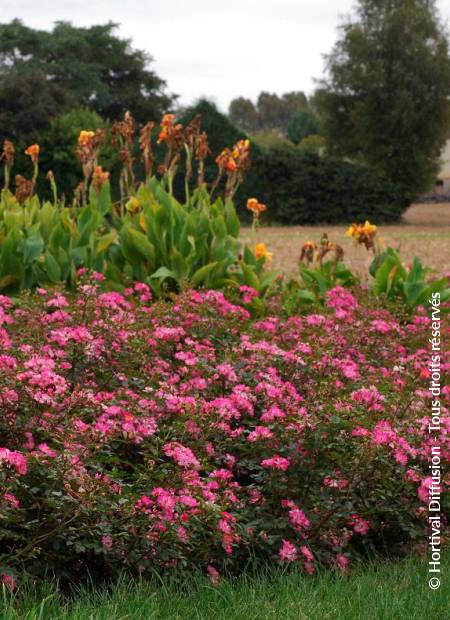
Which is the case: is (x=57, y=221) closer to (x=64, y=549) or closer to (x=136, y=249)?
(x=136, y=249)

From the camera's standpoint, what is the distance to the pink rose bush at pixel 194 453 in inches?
102

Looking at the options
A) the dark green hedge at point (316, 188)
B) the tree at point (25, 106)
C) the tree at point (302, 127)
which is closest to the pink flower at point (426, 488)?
the dark green hedge at point (316, 188)

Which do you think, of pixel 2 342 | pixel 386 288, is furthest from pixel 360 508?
pixel 386 288

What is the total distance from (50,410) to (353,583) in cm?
104

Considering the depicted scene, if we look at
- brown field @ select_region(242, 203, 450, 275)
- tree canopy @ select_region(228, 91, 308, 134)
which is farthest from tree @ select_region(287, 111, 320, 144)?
brown field @ select_region(242, 203, 450, 275)

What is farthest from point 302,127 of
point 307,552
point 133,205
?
point 307,552

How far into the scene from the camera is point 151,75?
48531 mm

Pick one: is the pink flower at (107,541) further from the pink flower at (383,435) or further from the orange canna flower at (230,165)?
the orange canna flower at (230,165)

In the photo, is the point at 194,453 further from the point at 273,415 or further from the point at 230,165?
the point at 230,165

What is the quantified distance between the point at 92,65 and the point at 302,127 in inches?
1678

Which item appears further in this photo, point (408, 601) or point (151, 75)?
point (151, 75)

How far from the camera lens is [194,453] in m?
3.02

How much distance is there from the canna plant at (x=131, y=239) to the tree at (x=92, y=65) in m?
39.0

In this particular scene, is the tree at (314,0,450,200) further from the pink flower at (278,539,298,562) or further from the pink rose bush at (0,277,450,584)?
the pink flower at (278,539,298,562)
